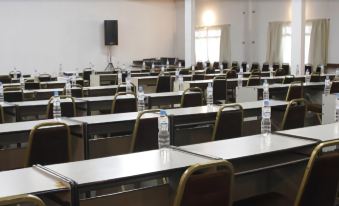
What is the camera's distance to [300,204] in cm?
289

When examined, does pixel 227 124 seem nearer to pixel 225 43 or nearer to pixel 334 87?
pixel 334 87

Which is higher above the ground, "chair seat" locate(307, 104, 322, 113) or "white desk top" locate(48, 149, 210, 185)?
"white desk top" locate(48, 149, 210, 185)

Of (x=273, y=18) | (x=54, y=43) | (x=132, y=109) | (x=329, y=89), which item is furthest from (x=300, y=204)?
(x=54, y=43)

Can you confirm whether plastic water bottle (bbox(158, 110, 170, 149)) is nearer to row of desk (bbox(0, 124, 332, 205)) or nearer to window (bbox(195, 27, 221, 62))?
row of desk (bbox(0, 124, 332, 205))

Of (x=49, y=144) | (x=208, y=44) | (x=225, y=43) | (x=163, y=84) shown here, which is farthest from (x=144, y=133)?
(x=208, y=44)

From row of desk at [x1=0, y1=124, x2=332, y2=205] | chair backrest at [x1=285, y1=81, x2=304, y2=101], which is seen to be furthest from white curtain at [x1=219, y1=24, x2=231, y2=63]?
row of desk at [x1=0, y1=124, x2=332, y2=205]

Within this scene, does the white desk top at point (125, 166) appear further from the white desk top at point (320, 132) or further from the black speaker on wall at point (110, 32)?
the black speaker on wall at point (110, 32)

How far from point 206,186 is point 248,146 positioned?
869 mm

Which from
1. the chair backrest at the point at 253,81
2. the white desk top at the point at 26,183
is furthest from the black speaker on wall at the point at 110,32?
the white desk top at the point at 26,183

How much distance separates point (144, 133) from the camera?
452 cm

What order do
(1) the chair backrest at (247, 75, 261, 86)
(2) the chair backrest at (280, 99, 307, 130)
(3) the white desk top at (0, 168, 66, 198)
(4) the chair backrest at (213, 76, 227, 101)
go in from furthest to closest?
(1) the chair backrest at (247, 75, 261, 86) → (4) the chair backrest at (213, 76, 227, 101) → (2) the chair backrest at (280, 99, 307, 130) → (3) the white desk top at (0, 168, 66, 198)

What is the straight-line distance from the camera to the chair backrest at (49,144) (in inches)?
151

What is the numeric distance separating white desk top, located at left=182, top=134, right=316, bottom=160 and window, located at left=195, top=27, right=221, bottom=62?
15.5 meters

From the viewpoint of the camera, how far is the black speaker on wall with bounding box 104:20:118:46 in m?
18.4
